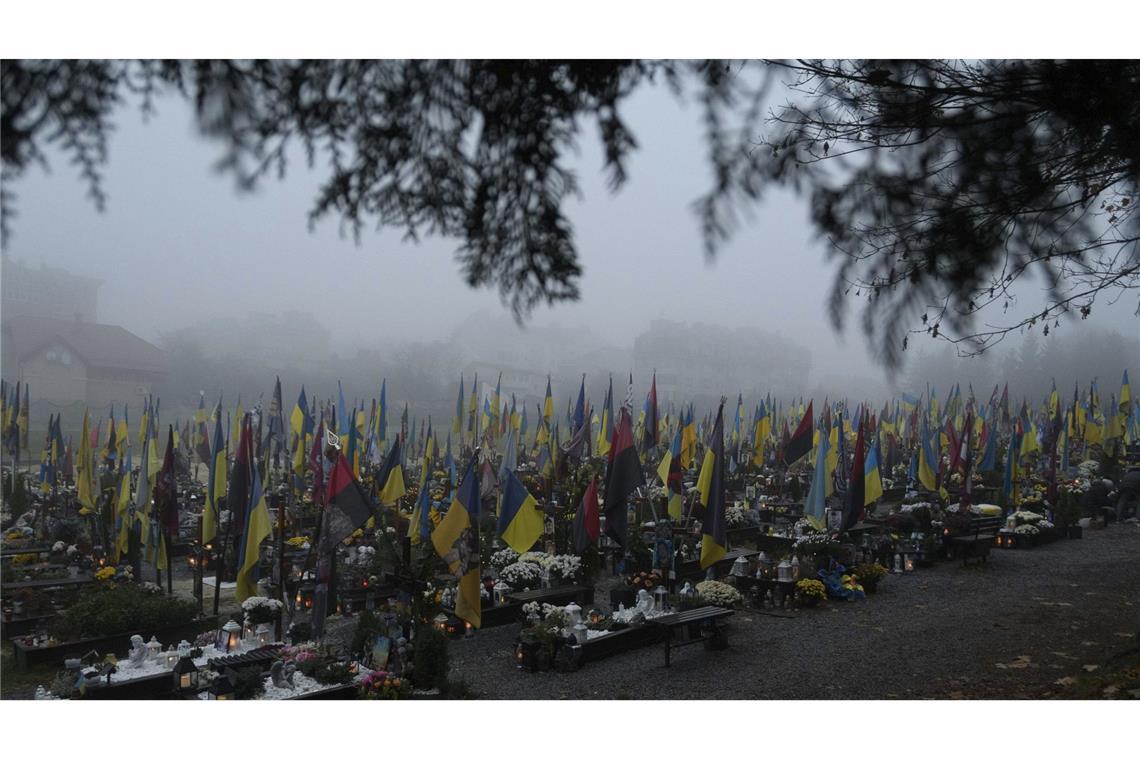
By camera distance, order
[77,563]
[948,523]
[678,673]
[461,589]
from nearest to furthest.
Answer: [461,589], [678,673], [77,563], [948,523]

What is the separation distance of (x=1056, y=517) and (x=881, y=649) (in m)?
10.3

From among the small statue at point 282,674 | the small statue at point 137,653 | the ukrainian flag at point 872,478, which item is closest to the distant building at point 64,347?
the small statue at point 137,653

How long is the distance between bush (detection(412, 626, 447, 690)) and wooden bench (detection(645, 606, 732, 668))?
2.21 metres

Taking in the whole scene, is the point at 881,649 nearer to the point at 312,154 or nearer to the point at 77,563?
the point at 312,154

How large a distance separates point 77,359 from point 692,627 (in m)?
6.55

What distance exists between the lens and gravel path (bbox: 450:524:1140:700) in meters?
6.47

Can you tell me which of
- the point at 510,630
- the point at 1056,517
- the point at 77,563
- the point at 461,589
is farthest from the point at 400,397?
the point at 1056,517

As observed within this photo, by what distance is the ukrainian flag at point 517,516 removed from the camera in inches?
308

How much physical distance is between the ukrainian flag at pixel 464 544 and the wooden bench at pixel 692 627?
200 cm

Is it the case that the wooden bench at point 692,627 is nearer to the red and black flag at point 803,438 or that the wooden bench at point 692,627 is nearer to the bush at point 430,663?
the bush at point 430,663

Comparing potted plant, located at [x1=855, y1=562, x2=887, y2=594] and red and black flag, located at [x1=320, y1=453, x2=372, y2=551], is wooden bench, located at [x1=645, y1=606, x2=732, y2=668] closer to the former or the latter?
red and black flag, located at [x1=320, y1=453, x2=372, y2=551]

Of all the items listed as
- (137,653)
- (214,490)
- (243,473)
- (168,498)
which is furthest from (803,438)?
(137,653)

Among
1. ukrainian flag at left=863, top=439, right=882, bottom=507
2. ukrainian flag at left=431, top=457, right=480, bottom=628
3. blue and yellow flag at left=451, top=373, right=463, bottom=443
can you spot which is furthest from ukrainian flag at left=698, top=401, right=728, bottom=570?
blue and yellow flag at left=451, top=373, right=463, bottom=443

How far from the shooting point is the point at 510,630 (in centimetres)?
919
